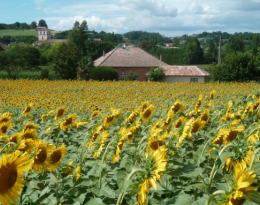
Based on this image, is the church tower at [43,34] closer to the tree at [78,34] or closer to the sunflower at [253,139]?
the tree at [78,34]

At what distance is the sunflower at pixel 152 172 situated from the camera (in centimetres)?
117

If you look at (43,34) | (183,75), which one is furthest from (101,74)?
(43,34)

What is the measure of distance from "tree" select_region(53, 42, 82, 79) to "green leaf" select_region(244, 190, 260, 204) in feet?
99.1

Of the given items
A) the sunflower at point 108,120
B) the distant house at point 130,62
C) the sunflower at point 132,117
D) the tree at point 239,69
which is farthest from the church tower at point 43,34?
the sunflower at point 108,120

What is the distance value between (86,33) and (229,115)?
69415 millimetres

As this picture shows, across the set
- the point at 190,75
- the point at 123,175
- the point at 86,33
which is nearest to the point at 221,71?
the point at 190,75

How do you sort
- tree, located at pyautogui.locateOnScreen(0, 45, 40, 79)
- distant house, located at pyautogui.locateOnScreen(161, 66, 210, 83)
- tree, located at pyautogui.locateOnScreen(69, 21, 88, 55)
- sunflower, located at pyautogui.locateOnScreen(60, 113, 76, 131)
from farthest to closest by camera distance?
1. tree, located at pyautogui.locateOnScreen(69, 21, 88, 55)
2. distant house, located at pyautogui.locateOnScreen(161, 66, 210, 83)
3. tree, located at pyautogui.locateOnScreen(0, 45, 40, 79)
4. sunflower, located at pyautogui.locateOnScreen(60, 113, 76, 131)

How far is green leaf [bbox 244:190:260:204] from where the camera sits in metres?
0.99

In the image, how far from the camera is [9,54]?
2908 cm

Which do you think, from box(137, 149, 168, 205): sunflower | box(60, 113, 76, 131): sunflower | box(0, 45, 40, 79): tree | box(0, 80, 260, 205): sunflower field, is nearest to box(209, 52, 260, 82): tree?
box(0, 45, 40, 79): tree

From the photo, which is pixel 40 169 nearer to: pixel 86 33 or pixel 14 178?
pixel 14 178

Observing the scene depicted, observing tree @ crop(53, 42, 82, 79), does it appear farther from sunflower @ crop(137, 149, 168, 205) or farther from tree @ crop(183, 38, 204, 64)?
tree @ crop(183, 38, 204, 64)

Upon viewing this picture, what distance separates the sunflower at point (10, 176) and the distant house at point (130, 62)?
4172 cm

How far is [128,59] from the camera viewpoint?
1784 inches
